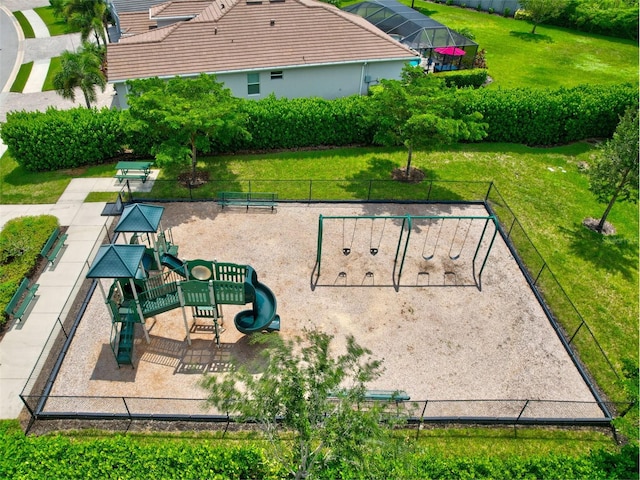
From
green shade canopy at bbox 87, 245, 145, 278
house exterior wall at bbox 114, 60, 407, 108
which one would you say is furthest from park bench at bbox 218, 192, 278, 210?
house exterior wall at bbox 114, 60, 407, 108

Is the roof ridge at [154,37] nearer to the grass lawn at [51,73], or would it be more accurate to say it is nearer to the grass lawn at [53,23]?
the grass lawn at [51,73]

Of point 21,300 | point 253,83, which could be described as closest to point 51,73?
point 253,83

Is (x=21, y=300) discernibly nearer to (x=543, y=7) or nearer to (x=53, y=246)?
(x=53, y=246)

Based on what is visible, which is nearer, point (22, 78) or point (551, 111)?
point (551, 111)

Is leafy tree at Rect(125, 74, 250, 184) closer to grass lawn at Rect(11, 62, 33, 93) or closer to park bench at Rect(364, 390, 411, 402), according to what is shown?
park bench at Rect(364, 390, 411, 402)

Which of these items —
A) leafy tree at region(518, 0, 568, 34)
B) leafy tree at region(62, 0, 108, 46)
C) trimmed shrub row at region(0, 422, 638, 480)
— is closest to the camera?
trimmed shrub row at region(0, 422, 638, 480)
